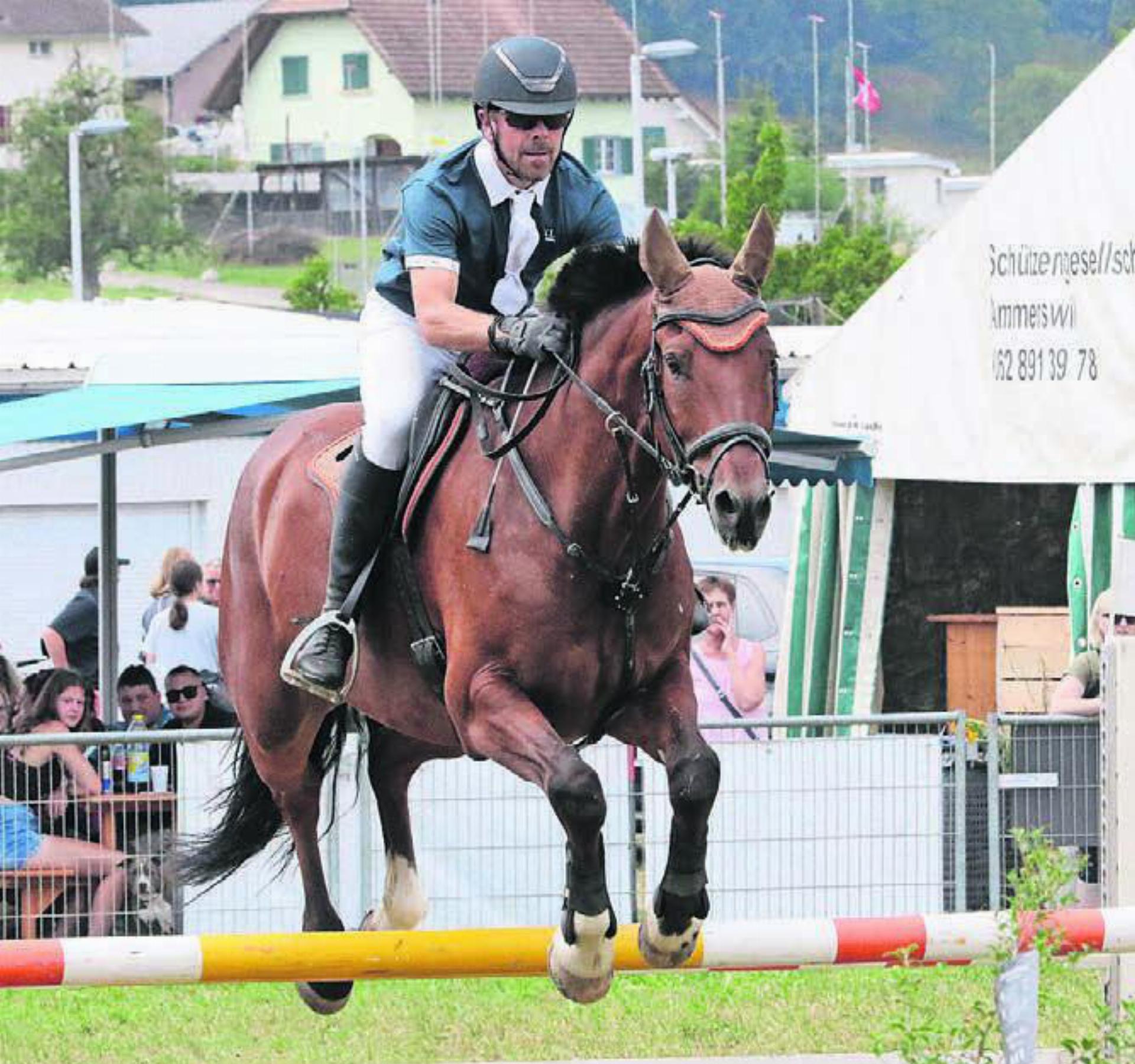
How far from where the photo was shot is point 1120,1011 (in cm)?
Result: 775

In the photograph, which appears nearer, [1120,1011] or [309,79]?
[1120,1011]

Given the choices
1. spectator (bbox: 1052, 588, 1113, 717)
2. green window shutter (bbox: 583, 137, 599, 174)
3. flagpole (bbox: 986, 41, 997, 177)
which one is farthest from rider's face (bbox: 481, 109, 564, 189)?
green window shutter (bbox: 583, 137, 599, 174)

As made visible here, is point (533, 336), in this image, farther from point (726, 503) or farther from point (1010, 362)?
point (1010, 362)

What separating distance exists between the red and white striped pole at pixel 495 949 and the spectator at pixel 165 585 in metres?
8.19

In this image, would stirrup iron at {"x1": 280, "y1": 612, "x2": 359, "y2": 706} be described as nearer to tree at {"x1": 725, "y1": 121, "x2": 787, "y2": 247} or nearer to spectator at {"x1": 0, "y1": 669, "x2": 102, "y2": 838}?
spectator at {"x1": 0, "y1": 669, "x2": 102, "y2": 838}

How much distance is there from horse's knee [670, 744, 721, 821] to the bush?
54.2 metres

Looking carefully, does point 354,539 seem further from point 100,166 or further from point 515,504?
point 100,166

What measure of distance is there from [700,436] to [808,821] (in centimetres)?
465

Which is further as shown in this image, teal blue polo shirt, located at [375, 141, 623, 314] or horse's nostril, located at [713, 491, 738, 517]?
teal blue polo shirt, located at [375, 141, 623, 314]

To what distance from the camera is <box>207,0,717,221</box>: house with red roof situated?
117312 mm

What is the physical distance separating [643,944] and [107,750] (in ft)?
13.9

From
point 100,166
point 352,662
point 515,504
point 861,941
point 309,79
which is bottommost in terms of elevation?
Result: point 861,941

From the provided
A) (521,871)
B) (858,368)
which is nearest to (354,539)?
(521,871)

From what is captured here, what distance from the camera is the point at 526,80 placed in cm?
638
